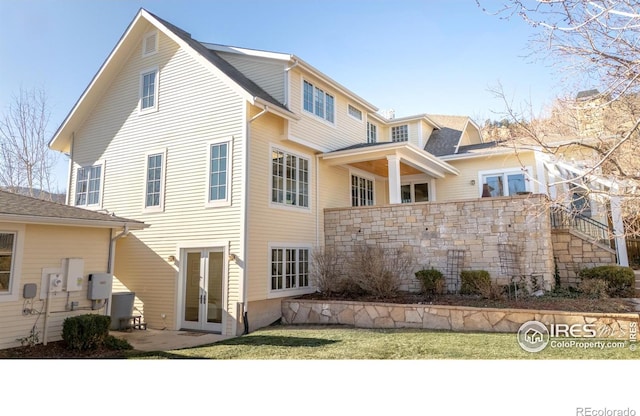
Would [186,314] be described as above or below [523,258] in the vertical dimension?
below

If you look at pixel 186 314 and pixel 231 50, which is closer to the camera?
pixel 186 314

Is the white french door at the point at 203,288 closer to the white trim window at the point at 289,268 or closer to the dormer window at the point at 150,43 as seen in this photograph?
the white trim window at the point at 289,268

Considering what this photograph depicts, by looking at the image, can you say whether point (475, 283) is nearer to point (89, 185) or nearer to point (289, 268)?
point (289, 268)

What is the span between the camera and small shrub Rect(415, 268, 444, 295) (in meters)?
9.74

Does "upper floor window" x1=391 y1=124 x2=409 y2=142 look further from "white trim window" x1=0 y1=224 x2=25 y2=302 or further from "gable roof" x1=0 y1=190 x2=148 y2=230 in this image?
"white trim window" x1=0 y1=224 x2=25 y2=302

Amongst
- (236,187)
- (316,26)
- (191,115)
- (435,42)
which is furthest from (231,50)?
(435,42)

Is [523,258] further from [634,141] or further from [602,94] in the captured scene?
[602,94]

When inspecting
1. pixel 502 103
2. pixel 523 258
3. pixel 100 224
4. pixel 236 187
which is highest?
pixel 502 103

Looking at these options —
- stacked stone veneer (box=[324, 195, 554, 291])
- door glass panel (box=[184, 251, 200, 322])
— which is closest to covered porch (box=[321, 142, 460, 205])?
stacked stone veneer (box=[324, 195, 554, 291])

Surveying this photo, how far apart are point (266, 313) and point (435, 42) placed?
23.7ft

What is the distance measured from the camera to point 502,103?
276 inches

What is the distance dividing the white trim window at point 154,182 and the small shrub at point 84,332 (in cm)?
382

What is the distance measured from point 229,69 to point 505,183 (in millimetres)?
10447

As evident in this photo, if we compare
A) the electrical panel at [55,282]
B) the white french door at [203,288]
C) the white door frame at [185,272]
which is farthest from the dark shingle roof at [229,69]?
the electrical panel at [55,282]
